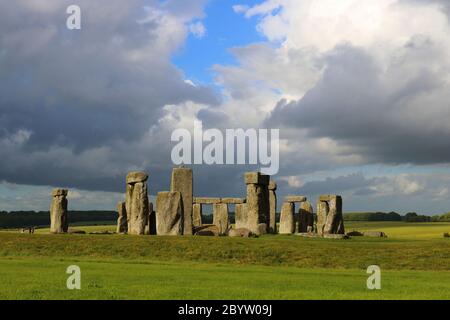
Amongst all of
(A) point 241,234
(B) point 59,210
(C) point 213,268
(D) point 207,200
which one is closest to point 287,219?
(D) point 207,200

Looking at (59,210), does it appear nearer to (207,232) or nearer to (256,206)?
(207,232)

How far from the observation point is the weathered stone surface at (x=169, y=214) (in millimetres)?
36250

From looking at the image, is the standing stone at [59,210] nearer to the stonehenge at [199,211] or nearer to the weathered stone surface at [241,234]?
the stonehenge at [199,211]

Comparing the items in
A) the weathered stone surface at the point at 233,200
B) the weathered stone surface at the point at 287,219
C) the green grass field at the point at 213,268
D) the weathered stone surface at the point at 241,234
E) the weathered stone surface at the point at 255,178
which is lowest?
the green grass field at the point at 213,268

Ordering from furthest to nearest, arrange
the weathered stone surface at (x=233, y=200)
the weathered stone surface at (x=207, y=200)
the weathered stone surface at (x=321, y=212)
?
the weathered stone surface at (x=207, y=200), the weathered stone surface at (x=233, y=200), the weathered stone surface at (x=321, y=212)

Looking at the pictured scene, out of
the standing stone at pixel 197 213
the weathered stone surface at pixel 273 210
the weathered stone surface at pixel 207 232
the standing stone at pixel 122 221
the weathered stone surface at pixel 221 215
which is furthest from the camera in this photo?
the standing stone at pixel 197 213

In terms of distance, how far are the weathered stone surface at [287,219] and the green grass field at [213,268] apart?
15.7 m

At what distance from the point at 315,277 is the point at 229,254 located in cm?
817

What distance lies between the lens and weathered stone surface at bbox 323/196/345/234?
139ft

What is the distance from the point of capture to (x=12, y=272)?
830 inches

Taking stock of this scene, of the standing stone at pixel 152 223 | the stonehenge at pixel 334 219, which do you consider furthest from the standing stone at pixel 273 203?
the standing stone at pixel 152 223

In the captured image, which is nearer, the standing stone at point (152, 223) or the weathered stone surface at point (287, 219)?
the standing stone at point (152, 223)
